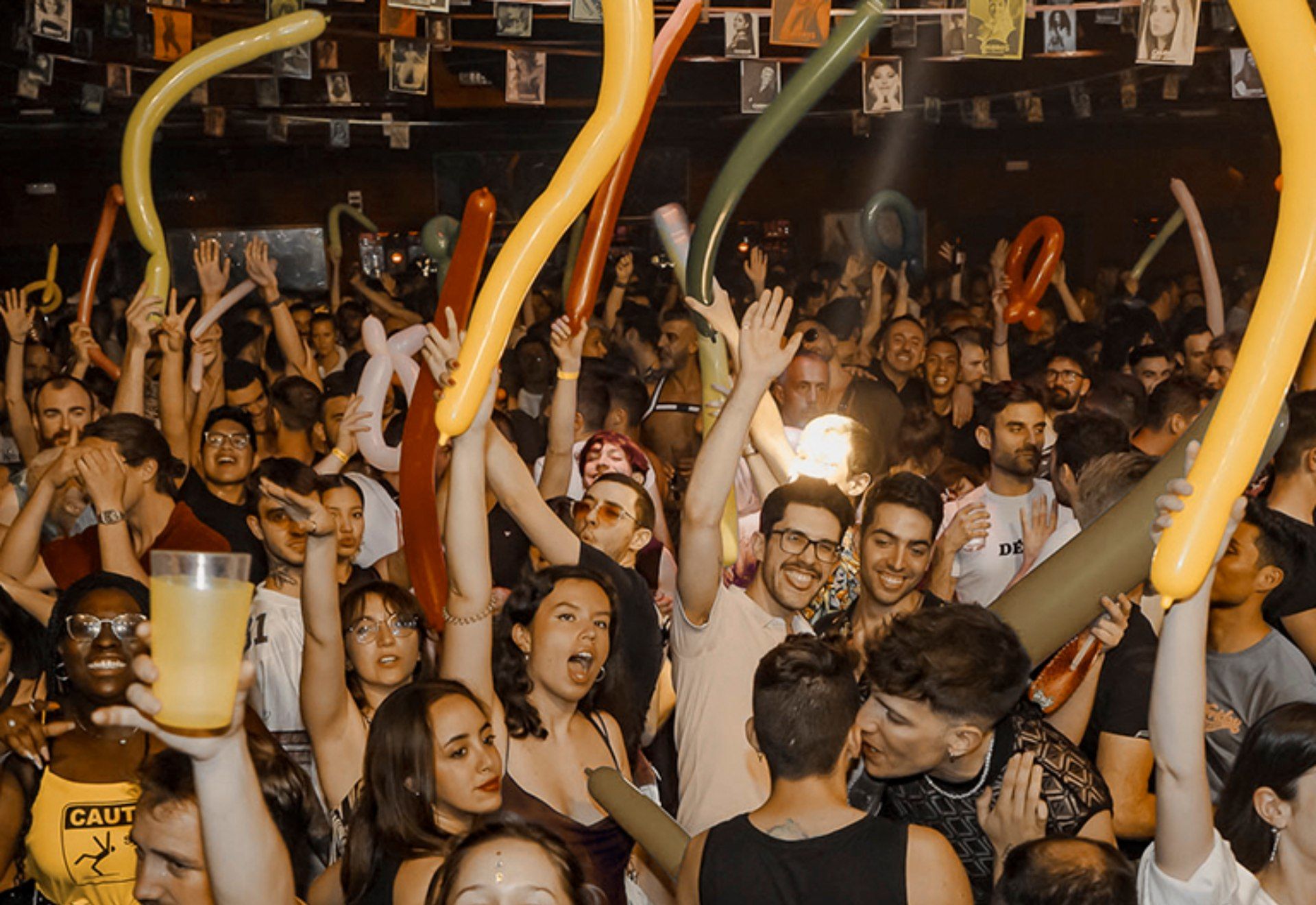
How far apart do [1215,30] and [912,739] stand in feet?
43.3

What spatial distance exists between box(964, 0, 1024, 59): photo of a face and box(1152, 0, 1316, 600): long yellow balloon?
5.43 m

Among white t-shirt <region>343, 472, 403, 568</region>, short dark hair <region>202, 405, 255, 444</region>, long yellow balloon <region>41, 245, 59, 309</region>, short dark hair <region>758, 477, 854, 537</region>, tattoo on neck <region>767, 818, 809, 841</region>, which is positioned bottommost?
white t-shirt <region>343, 472, 403, 568</region>

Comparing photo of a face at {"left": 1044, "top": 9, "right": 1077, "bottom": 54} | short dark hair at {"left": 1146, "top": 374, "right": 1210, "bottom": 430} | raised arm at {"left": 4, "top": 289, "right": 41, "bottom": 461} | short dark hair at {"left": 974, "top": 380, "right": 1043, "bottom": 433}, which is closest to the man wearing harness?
short dark hair at {"left": 974, "top": 380, "right": 1043, "bottom": 433}

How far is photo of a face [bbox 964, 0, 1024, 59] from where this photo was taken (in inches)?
284

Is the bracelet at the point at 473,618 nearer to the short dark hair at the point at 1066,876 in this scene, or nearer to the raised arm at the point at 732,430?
the raised arm at the point at 732,430

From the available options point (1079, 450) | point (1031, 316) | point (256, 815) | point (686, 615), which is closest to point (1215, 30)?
point (1031, 316)

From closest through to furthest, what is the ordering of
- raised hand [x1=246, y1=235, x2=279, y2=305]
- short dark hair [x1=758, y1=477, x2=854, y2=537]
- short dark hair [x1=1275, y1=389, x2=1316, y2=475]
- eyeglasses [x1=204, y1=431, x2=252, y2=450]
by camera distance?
1. short dark hair [x1=758, y1=477, x2=854, y2=537]
2. short dark hair [x1=1275, y1=389, x2=1316, y2=475]
3. eyeglasses [x1=204, y1=431, x2=252, y2=450]
4. raised hand [x1=246, y1=235, x2=279, y2=305]

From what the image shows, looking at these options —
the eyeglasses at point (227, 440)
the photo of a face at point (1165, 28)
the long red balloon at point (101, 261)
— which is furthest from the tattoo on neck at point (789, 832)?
the photo of a face at point (1165, 28)

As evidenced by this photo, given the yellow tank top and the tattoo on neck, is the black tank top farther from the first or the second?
the yellow tank top

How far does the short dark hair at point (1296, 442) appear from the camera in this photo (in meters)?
3.96

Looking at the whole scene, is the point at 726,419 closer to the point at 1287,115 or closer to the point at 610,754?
the point at 610,754

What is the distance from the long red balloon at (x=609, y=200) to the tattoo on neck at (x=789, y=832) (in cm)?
154

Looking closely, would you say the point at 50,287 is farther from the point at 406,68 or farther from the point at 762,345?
the point at 762,345

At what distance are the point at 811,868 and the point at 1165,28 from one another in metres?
6.65
